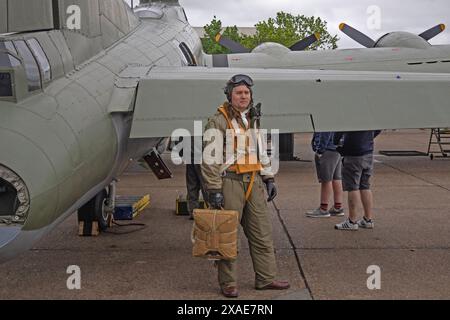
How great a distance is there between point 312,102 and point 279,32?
5932 cm

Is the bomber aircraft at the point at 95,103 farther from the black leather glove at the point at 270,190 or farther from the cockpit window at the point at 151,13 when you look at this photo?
the cockpit window at the point at 151,13

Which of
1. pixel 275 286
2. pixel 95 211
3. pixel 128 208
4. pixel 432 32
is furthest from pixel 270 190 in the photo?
pixel 432 32

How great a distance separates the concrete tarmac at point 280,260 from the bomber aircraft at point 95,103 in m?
1.03

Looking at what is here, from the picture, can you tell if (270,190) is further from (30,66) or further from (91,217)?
(91,217)

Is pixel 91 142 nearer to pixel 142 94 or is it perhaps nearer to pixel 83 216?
pixel 142 94

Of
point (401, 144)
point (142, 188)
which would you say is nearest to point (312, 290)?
point (142, 188)

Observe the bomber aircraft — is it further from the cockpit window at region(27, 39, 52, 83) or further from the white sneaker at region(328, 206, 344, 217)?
the white sneaker at region(328, 206, 344, 217)

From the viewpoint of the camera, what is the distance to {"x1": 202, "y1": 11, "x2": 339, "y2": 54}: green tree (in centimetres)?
6212

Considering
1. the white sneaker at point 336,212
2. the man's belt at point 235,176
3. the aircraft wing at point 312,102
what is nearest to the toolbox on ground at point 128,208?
the white sneaker at point 336,212

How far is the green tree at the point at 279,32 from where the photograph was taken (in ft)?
204

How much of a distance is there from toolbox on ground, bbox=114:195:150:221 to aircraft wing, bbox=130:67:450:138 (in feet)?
11.4

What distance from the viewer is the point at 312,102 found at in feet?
18.5
